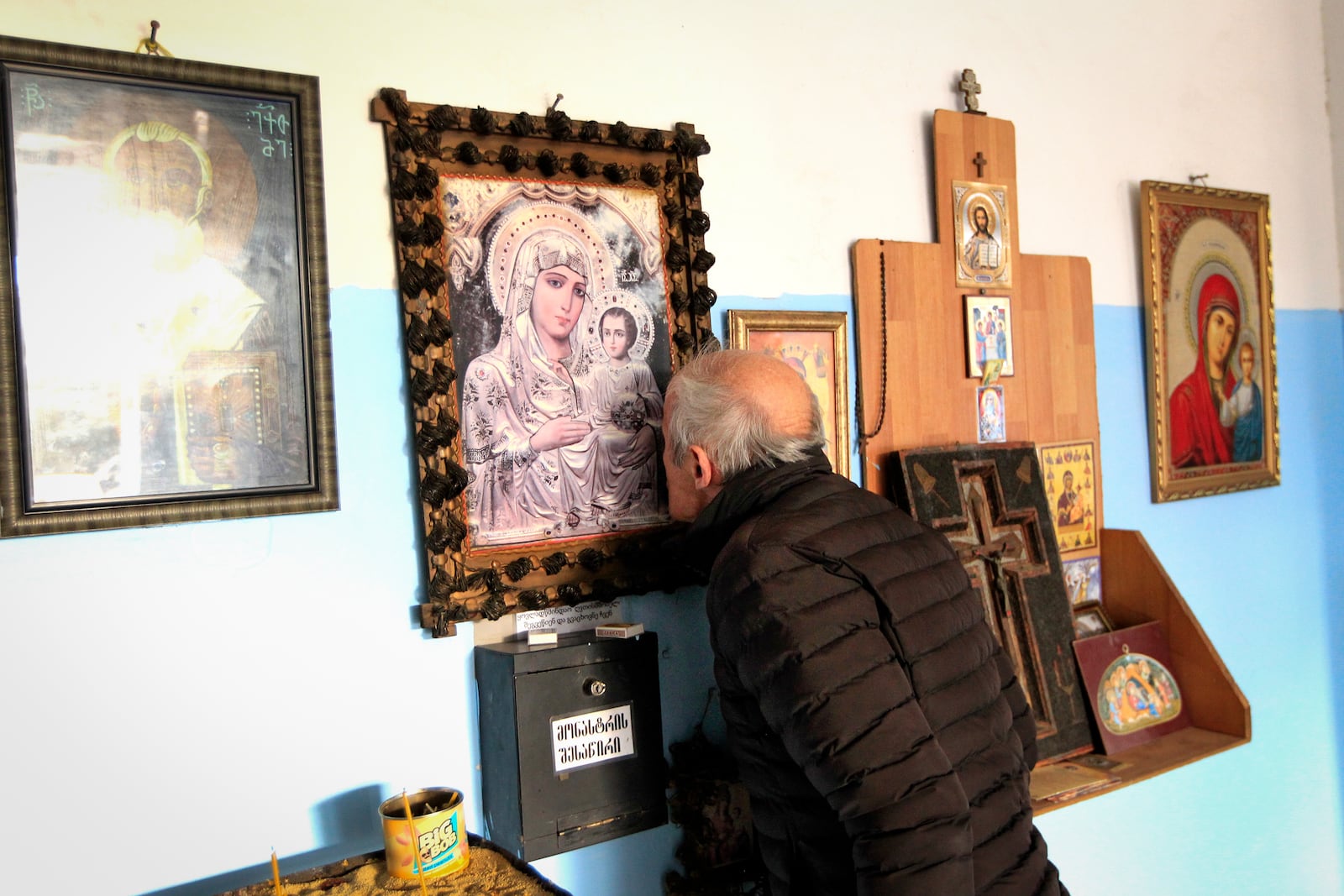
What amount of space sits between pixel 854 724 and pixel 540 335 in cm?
90

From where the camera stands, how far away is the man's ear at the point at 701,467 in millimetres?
1775

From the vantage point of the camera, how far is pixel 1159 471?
290 cm

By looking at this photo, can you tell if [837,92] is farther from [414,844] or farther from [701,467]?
[414,844]

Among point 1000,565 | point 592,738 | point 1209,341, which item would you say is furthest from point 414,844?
point 1209,341

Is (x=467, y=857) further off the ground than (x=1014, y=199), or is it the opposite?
(x=1014, y=199)

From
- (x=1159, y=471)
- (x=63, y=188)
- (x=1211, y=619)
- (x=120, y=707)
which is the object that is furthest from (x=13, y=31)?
(x=1211, y=619)

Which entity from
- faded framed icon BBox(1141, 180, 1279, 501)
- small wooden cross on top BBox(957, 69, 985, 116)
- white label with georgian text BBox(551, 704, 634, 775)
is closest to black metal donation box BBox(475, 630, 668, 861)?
white label with georgian text BBox(551, 704, 634, 775)

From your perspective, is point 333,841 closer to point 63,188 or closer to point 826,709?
point 826,709

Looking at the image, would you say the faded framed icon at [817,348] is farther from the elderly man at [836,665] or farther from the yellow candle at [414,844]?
the yellow candle at [414,844]

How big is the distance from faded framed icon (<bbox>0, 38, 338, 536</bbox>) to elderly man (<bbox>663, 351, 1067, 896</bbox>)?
2.16 ft

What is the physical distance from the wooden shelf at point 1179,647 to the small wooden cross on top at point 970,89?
1.17 metres

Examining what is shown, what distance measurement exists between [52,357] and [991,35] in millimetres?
2240

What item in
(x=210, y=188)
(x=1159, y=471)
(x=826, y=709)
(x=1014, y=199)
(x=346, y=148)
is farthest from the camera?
(x=1159, y=471)

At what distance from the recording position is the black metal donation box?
169 centimetres
